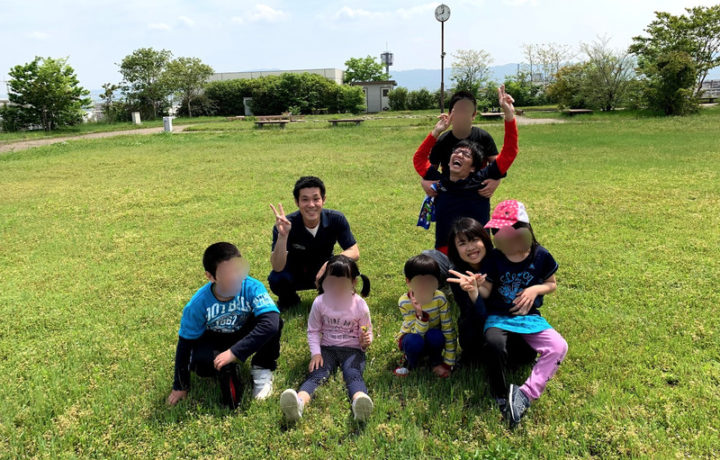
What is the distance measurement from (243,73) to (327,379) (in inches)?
2811

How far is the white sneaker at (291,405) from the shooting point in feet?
9.42

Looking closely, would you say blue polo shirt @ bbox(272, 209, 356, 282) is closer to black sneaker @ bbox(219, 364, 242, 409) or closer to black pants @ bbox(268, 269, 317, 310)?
black pants @ bbox(268, 269, 317, 310)

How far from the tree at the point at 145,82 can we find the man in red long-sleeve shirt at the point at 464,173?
137 ft

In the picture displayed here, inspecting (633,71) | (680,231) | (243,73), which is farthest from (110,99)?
(680,231)

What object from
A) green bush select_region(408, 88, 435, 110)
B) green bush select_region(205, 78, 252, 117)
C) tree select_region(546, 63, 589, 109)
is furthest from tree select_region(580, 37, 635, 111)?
green bush select_region(205, 78, 252, 117)

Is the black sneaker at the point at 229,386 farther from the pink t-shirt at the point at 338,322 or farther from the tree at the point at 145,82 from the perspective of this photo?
the tree at the point at 145,82

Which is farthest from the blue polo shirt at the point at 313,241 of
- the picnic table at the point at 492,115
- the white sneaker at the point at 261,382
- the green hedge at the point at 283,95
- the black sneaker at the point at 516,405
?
the green hedge at the point at 283,95

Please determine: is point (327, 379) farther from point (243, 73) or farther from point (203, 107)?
point (243, 73)

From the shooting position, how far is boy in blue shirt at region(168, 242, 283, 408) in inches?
121

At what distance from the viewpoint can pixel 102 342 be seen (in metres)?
4.05

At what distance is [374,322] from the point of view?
425 centimetres

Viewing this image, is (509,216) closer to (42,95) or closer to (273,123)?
(273,123)

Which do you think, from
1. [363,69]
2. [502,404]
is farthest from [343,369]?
[363,69]

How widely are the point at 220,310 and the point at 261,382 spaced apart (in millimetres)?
606
